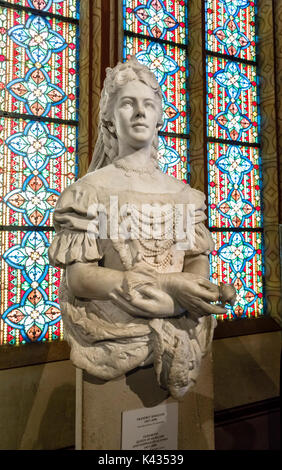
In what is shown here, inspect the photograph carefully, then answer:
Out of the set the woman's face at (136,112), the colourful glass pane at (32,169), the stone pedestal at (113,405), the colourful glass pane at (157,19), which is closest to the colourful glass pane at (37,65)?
the colourful glass pane at (32,169)

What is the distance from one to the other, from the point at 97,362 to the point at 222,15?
3.39 m

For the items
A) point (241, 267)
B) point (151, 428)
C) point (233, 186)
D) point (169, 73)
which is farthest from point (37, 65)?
point (151, 428)

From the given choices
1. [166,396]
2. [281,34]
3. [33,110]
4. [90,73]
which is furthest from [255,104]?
[166,396]

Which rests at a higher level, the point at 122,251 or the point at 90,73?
the point at 90,73

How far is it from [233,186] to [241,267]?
2.36ft

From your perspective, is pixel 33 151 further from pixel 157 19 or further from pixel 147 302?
pixel 147 302

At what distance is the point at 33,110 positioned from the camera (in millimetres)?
2600

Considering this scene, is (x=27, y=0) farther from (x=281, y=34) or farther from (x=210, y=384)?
(x=210, y=384)

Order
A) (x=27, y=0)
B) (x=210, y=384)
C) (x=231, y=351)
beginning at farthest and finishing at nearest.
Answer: (x=231, y=351), (x=27, y=0), (x=210, y=384)

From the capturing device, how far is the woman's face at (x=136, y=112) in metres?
1.38

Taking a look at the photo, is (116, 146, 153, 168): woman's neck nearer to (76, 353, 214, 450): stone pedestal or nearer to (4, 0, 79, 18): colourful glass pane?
(76, 353, 214, 450): stone pedestal

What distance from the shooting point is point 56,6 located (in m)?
2.74

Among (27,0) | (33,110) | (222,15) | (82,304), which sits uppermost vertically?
(222,15)

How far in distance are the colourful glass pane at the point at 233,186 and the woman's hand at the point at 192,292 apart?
2023 mm
